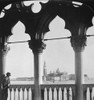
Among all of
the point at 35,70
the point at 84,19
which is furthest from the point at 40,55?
the point at 84,19

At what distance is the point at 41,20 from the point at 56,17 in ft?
1.74

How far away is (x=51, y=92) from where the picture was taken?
10.4m

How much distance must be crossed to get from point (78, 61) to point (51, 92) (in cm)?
143

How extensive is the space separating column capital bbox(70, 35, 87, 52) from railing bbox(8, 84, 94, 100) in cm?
115

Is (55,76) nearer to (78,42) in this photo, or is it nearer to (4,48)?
(78,42)

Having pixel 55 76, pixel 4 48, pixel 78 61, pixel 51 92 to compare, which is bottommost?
pixel 51 92

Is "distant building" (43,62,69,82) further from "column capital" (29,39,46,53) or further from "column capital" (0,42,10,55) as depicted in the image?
"column capital" (0,42,10,55)

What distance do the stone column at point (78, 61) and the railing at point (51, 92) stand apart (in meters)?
0.20

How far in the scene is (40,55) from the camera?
34.3 ft

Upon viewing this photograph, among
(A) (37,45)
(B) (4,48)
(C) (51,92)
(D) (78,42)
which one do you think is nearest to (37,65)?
(A) (37,45)

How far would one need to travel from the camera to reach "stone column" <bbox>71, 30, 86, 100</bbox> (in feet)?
32.1

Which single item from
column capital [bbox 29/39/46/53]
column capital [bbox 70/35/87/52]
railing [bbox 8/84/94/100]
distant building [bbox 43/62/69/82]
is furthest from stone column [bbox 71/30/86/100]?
column capital [bbox 29/39/46/53]

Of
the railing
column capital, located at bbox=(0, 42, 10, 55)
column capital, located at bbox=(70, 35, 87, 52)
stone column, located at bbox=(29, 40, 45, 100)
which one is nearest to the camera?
column capital, located at bbox=(70, 35, 87, 52)

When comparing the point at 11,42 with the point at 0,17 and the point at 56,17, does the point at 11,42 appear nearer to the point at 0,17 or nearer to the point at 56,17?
the point at 0,17
